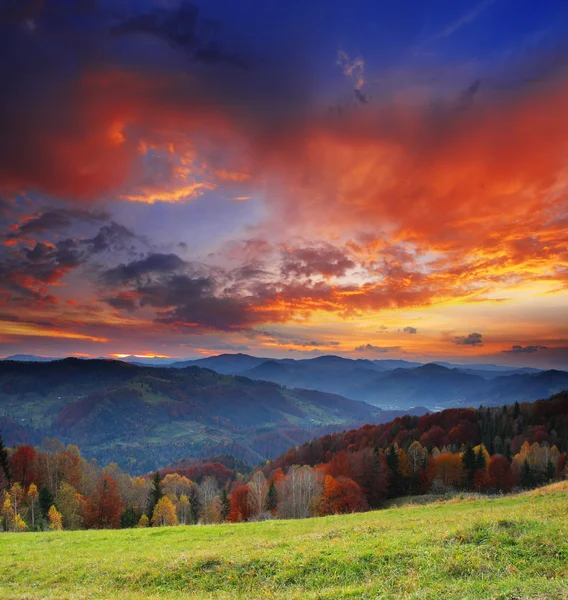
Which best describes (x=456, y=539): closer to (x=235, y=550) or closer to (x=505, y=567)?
(x=505, y=567)

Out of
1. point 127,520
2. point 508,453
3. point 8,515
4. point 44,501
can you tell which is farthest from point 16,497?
point 508,453

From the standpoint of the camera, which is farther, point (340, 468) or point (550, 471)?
point (340, 468)

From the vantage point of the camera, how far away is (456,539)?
14680 mm

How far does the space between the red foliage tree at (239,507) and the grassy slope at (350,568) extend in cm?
6024

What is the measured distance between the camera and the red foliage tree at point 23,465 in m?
78.8

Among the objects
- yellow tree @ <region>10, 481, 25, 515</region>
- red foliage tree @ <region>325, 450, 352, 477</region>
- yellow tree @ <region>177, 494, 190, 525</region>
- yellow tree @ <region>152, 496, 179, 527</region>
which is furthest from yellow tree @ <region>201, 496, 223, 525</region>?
yellow tree @ <region>10, 481, 25, 515</region>

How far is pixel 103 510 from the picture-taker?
216ft

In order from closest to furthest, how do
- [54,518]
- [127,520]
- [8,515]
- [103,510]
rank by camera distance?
[8,515] → [54,518] → [127,520] → [103,510]

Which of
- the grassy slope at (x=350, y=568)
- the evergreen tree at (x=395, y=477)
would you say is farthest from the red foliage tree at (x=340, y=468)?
the grassy slope at (x=350, y=568)

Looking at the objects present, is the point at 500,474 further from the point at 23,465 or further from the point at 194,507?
the point at 23,465

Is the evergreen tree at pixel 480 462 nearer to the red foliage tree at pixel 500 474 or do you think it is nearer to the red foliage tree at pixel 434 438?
the red foliage tree at pixel 500 474

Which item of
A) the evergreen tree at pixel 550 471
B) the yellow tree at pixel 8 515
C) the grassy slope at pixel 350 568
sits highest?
the grassy slope at pixel 350 568

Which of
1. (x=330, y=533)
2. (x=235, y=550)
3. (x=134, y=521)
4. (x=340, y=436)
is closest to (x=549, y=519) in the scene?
(x=330, y=533)

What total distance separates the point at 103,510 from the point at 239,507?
26496 mm
